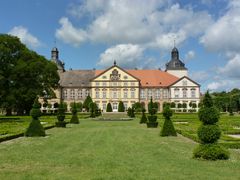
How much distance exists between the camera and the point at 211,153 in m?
11.6

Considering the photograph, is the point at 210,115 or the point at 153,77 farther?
the point at 153,77

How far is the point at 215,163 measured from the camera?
11062mm

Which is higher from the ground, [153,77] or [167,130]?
[153,77]

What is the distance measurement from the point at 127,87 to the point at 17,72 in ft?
130

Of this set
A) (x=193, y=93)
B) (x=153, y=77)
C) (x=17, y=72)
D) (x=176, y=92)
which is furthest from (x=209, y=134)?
(x=153, y=77)

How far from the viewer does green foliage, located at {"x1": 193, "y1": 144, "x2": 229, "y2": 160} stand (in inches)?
458

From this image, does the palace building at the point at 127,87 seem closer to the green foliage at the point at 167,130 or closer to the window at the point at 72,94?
the window at the point at 72,94

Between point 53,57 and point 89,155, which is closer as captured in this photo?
point 89,155

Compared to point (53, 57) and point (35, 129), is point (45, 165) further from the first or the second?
point (53, 57)

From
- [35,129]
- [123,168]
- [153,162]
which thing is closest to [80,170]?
[123,168]

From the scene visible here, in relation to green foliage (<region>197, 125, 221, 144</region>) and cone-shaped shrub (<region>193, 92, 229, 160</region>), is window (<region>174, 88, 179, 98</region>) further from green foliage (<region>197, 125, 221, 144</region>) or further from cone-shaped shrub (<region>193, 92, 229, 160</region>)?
green foliage (<region>197, 125, 221, 144</region>)

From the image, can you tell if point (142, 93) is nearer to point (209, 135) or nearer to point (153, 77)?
point (153, 77)

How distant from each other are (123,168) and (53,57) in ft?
275

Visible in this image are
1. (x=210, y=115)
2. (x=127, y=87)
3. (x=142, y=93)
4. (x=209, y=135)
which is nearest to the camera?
(x=209, y=135)
